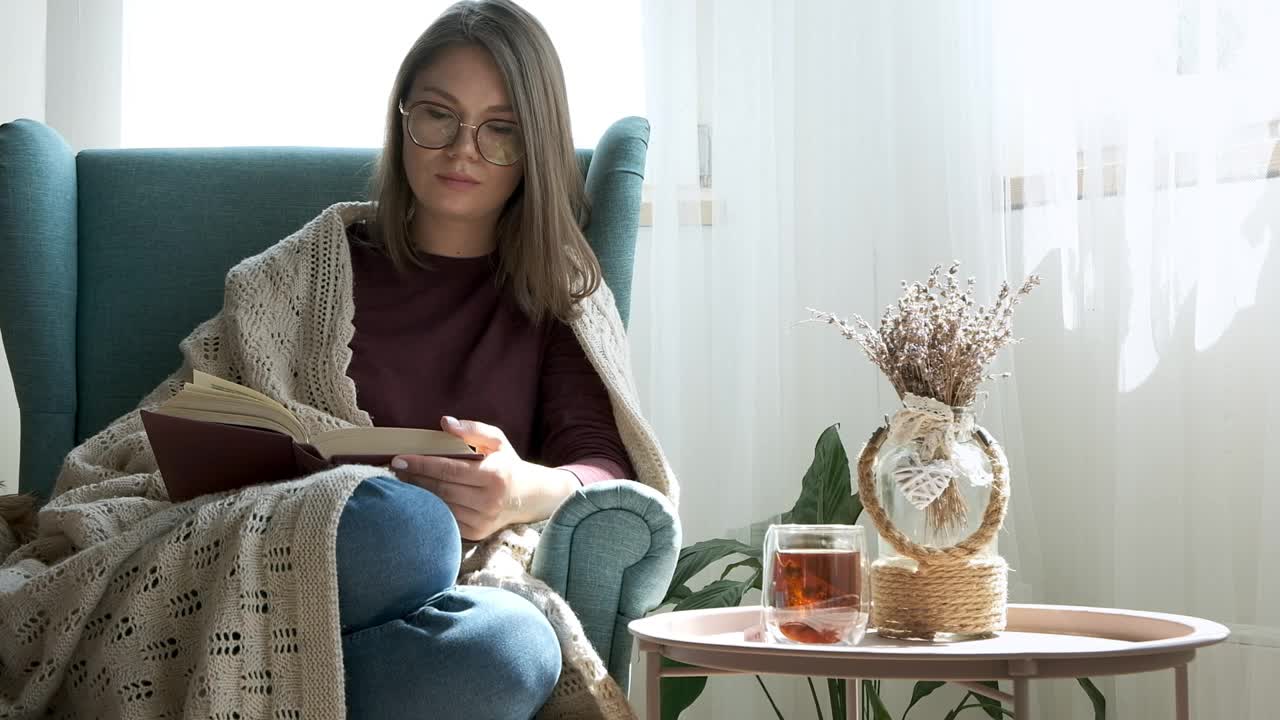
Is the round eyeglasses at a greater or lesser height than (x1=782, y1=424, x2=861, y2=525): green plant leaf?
greater

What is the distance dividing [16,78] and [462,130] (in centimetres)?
129

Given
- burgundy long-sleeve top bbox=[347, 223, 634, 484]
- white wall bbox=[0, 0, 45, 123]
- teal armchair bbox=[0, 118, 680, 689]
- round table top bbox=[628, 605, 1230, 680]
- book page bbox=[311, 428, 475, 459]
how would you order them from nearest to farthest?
round table top bbox=[628, 605, 1230, 680], book page bbox=[311, 428, 475, 459], burgundy long-sleeve top bbox=[347, 223, 634, 484], teal armchair bbox=[0, 118, 680, 689], white wall bbox=[0, 0, 45, 123]

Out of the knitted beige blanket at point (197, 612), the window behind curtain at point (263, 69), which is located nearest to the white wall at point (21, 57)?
the window behind curtain at point (263, 69)

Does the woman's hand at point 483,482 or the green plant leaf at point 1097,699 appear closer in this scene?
the woman's hand at point 483,482

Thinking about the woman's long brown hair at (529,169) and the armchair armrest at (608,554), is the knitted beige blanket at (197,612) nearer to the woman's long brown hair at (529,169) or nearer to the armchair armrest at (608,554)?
the armchair armrest at (608,554)

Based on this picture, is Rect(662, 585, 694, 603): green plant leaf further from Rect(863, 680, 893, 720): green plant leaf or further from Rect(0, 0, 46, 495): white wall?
Rect(0, 0, 46, 495): white wall

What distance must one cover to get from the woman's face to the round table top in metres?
0.66

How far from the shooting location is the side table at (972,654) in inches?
A: 36.2

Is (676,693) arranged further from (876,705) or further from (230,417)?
(230,417)

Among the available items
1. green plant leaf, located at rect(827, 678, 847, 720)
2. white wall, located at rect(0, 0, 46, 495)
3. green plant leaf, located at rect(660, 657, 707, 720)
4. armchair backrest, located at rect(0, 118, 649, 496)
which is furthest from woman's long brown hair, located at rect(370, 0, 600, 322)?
white wall, located at rect(0, 0, 46, 495)

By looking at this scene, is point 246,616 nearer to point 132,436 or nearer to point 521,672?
point 521,672

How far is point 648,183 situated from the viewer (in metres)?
2.23

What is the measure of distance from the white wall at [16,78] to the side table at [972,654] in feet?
5.70

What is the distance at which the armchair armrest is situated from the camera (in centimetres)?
122
